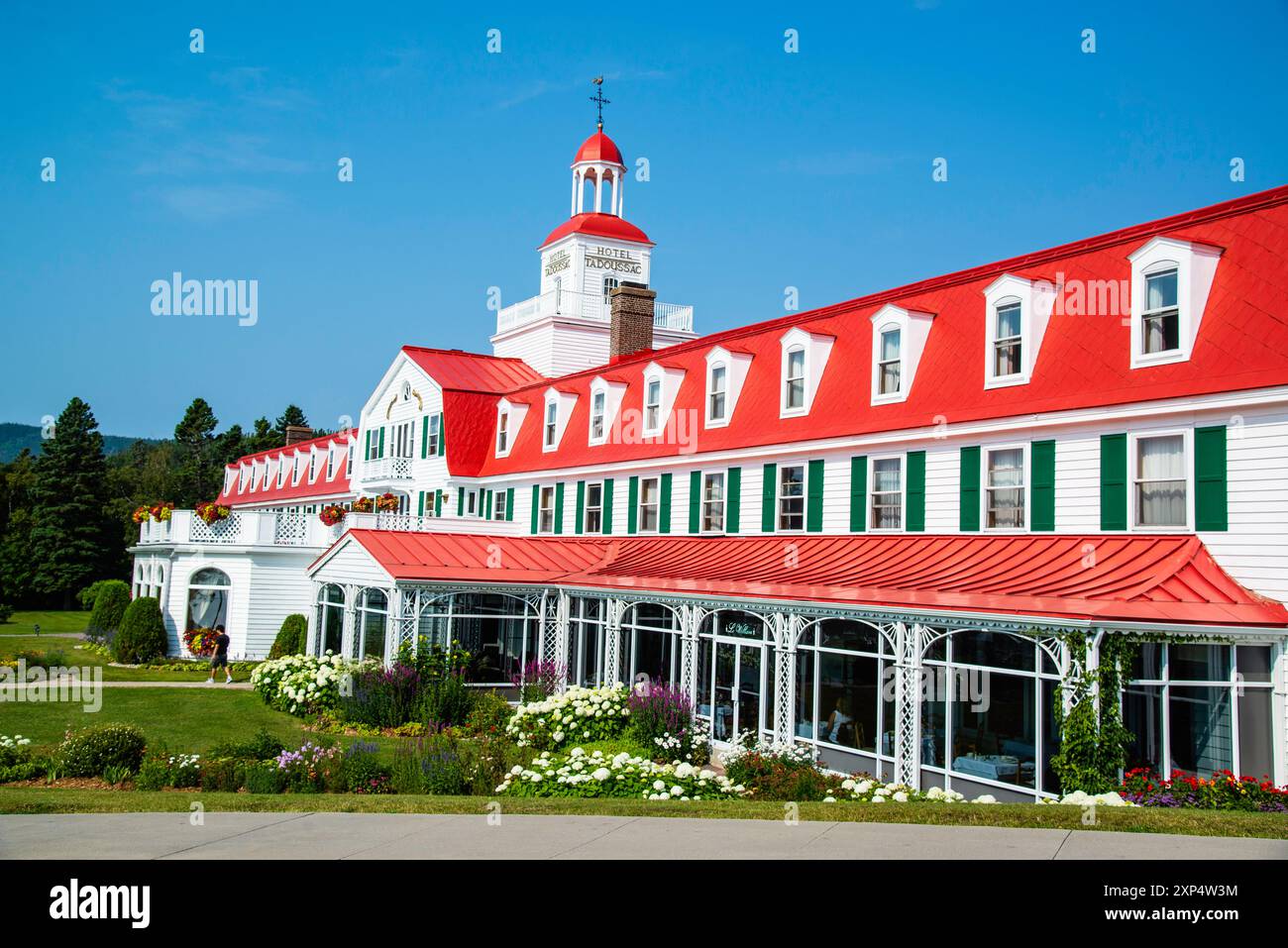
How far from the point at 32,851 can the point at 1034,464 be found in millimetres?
16267

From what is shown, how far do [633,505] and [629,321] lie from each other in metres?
10.2

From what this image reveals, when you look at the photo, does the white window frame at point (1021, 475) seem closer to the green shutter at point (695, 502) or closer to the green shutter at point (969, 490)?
the green shutter at point (969, 490)

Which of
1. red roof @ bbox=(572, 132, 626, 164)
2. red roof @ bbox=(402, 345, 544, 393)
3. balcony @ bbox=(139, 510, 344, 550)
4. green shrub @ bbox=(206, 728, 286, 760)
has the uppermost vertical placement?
red roof @ bbox=(572, 132, 626, 164)

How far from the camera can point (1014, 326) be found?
20.7 metres

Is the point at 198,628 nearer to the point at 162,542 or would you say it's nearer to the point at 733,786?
the point at 162,542

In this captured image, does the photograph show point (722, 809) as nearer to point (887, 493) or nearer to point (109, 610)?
point (887, 493)

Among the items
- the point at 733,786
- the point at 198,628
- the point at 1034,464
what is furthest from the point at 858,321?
the point at 198,628

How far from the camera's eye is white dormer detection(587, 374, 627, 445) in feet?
107

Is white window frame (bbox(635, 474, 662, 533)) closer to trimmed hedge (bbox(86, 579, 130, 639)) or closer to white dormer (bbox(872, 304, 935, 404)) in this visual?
white dormer (bbox(872, 304, 935, 404))

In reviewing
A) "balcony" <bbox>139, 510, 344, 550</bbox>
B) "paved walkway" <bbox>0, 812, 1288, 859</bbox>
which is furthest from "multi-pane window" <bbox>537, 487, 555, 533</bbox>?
"paved walkway" <bbox>0, 812, 1288, 859</bbox>

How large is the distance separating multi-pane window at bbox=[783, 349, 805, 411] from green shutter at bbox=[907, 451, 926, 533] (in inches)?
168

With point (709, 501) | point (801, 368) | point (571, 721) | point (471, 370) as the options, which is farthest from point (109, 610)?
point (801, 368)

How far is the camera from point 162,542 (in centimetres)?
3891
